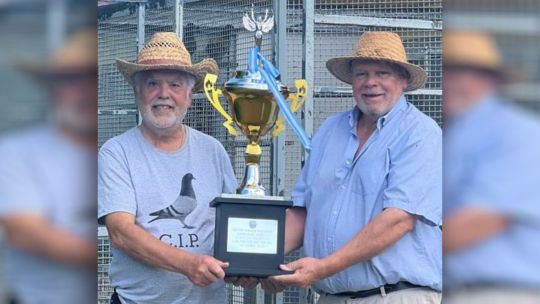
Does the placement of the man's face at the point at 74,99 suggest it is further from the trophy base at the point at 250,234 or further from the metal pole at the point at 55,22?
the trophy base at the point at 250,234

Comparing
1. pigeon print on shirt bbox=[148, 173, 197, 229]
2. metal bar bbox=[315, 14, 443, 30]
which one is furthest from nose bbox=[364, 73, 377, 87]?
metal bar bbox=[315, 14, 443, 30]

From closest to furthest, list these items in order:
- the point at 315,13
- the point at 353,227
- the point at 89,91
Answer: the point at 89,91 < the point at 353,227 < the point at 315,13

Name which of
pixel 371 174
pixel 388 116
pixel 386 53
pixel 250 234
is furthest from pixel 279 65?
pixel 250 234

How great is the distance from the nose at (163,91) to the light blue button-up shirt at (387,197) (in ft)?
1.99

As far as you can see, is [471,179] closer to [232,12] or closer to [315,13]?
[315,13]

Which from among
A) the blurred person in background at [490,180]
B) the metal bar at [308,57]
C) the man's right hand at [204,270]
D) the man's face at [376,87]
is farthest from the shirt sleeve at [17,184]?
the metal bar at [308,57]

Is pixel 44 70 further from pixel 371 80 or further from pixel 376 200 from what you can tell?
pixel 371 80

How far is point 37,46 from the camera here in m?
1.43

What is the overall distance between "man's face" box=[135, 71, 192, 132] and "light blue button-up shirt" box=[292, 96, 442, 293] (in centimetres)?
56

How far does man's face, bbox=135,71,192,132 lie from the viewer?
3.56 metres

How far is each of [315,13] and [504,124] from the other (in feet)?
10.3

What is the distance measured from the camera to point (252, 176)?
135 inches

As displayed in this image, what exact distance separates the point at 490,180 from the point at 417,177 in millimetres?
1894

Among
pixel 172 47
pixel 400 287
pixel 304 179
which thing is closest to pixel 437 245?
pixel 400 287
